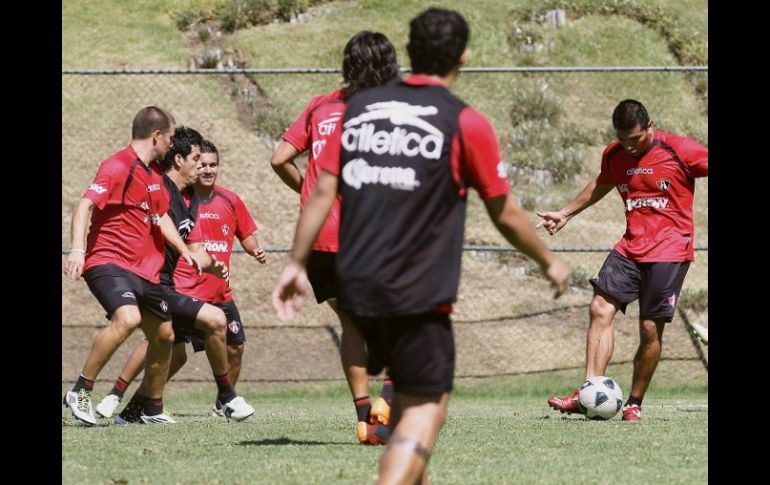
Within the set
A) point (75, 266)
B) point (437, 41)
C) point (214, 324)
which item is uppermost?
point (437, 41)

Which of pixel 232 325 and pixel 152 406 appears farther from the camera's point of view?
pixel 232 325

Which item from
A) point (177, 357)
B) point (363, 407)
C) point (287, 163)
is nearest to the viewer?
point (363, 407)

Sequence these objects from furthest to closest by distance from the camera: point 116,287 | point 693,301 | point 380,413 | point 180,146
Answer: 1. point 693,301
2. point 180,146
3. point 116,287
4. point 380,413

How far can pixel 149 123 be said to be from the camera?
860 cm

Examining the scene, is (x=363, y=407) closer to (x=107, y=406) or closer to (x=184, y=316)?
(x=184, y=316)

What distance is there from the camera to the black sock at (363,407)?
7.22m

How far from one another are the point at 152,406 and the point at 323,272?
2.54 m

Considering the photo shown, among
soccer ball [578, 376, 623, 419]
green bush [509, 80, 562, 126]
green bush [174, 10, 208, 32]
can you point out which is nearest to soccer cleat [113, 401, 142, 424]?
soccer ball [578, 376, 623, 419]

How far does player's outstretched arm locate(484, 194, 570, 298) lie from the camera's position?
4.49 metres

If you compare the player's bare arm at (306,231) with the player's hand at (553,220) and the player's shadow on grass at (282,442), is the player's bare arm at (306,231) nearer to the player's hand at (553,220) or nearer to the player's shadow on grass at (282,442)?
the player's shadow on grass at (282,442)

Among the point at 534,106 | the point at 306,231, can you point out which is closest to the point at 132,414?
the point at 306,231

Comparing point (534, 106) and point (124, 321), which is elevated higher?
point (534, 106)
